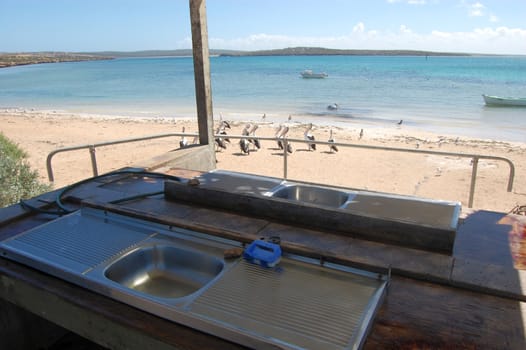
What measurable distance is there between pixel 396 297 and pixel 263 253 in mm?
552

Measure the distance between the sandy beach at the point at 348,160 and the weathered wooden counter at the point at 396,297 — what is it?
17.6 ft

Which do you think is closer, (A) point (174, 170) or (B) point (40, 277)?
(B) point (40, 277)

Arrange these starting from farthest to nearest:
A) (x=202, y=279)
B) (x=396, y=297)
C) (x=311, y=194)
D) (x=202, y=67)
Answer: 1. (x=202, y=67)
2. (x=311, y=194)
3. (x=202, y=279)
4. (x=396, y=297)

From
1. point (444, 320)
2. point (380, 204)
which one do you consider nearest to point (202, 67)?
point (380, 204)

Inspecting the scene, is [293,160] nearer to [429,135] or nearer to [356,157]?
[356,157]

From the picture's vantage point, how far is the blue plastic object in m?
1.71

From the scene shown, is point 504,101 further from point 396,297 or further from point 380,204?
point 396,297

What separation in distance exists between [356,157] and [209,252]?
8459 millimetres

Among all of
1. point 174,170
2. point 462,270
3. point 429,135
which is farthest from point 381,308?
point 429,135

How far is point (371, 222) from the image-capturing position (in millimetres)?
2062

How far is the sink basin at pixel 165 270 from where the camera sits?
1.88 meters

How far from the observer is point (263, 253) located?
174 centimetres

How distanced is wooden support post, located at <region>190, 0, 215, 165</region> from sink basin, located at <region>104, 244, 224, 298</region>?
2477mm

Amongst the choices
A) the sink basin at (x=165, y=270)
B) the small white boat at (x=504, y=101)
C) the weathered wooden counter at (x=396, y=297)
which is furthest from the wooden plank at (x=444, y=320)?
the small white boat at (x=504, y=101)
